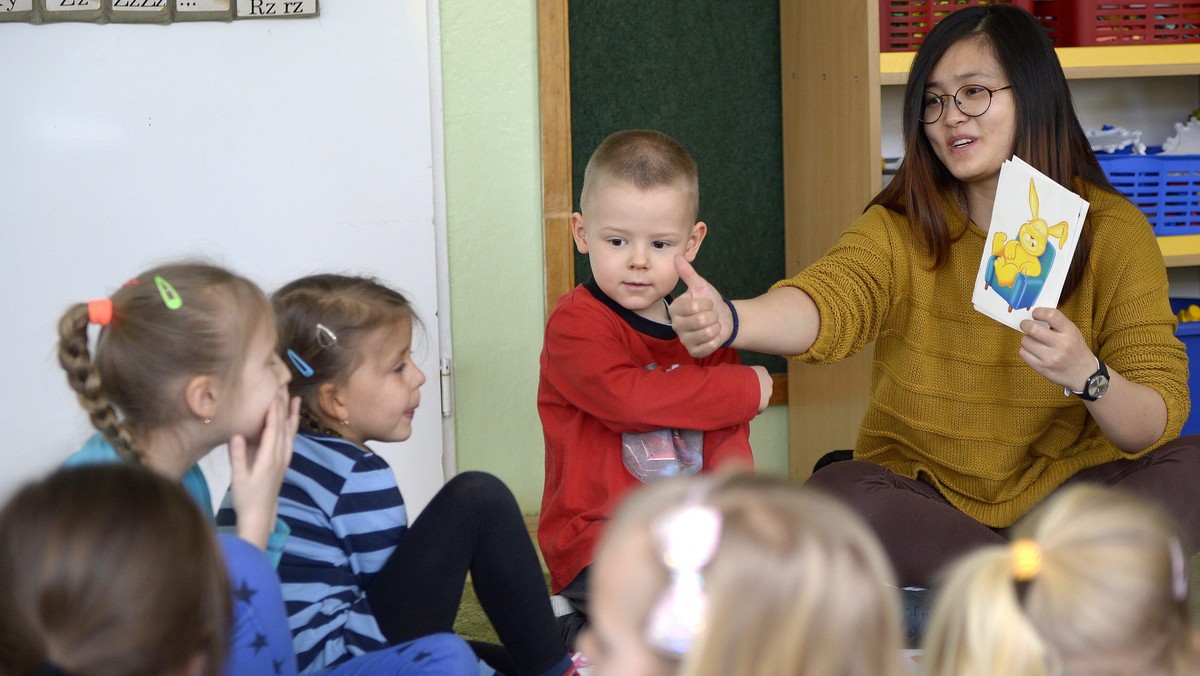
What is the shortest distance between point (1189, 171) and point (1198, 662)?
6.19ft

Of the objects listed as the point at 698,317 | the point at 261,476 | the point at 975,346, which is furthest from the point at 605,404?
the point at 975,346

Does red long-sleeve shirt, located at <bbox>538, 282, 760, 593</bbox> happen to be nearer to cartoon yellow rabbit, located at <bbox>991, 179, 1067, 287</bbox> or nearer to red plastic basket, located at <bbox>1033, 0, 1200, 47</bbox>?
cartoon yellow rabbit, located at <bbox>991, 179, 1067, 287</bbox>

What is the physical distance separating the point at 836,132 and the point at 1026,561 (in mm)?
1731

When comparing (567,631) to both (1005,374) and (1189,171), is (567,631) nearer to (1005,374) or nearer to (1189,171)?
(1005,374)

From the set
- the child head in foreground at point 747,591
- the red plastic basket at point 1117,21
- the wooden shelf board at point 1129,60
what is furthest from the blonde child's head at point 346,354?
the red plastic basket at point 1117,21

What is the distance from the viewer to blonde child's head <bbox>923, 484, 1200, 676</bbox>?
0.87 meters

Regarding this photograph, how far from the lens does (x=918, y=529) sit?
1.84m

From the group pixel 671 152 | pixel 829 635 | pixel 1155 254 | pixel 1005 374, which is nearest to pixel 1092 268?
pixel 1155 254

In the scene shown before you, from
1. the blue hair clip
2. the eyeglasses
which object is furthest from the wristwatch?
the blue hair clip

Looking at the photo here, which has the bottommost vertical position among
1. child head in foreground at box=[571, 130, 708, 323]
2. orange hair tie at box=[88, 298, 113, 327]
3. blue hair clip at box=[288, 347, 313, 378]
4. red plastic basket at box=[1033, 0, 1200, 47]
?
blue hair clip at box=[288, 347, 313, 378]

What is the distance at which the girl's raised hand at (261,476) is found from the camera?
1.28 m

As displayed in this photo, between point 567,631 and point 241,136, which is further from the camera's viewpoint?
point 241,136

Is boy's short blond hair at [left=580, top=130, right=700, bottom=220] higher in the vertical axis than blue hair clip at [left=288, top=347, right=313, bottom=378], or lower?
higher

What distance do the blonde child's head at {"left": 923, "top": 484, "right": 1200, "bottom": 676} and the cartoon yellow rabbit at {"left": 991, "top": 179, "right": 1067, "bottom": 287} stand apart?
93 cm
